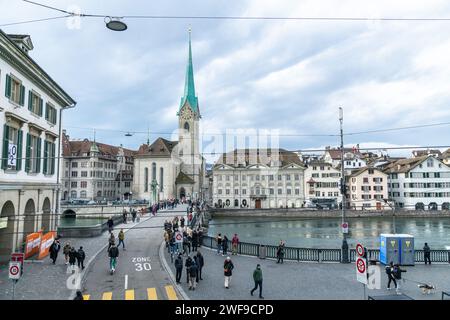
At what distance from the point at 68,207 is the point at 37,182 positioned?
49.8m

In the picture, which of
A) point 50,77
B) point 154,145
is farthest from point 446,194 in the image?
point 50,77

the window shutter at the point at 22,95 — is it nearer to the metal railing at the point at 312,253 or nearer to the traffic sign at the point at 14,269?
the traffic sign at the point at 14,269

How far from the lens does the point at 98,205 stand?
228ft

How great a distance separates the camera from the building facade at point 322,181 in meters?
86.2

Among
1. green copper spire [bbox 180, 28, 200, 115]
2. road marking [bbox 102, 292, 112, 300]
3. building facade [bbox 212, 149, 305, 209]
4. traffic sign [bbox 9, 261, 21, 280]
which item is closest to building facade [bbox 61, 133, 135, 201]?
green copper spire [bbox 180, 28, 200, 115]

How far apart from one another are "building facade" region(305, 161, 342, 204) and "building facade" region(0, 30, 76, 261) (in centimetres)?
6846

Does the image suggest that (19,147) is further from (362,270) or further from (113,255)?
(362,270)

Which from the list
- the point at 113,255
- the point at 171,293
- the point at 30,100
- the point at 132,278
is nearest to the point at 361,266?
the point at 171,293

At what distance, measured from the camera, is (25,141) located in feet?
71.2

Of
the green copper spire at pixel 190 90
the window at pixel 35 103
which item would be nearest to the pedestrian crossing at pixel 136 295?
the window at pixel 35 103

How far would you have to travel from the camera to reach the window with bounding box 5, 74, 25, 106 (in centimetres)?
1927

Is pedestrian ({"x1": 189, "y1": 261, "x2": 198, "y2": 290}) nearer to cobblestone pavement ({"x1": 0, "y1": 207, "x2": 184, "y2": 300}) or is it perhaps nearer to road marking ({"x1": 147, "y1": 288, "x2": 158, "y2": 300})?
road marking ({"x1": 147, "y1": 288, "x2": 158, "y2": 300})

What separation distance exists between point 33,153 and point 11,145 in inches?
159
